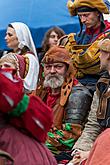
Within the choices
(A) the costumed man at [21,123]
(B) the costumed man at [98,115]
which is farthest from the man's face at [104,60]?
(A) the costumed man at [21,123]

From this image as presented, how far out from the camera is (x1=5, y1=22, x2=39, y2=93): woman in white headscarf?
5.66 meters

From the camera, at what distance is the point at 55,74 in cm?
495

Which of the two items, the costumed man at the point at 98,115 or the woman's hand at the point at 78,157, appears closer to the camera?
the woman's hand at the point at 78,157

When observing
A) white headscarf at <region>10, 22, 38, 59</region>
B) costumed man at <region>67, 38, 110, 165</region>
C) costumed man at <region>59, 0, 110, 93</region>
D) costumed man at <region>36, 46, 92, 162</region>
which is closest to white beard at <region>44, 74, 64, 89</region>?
costumed man at <region>36, 46, 92, 162</region>

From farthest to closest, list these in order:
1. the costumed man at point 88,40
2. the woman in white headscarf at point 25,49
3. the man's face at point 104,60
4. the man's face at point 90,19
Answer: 1. the woman in white headscarf at point 25,49
2. the man's face at point 90,19
3. the costumed man at point 88,40
4. the man's face at point 104,60

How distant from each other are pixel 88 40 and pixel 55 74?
0.58 m

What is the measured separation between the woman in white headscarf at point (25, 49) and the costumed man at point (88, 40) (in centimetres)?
41

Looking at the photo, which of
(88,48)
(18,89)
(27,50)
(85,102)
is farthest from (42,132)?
(27,50)

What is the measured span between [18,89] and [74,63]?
114 inches

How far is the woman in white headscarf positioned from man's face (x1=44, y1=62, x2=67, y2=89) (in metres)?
0.58

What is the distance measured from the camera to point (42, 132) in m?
2.40

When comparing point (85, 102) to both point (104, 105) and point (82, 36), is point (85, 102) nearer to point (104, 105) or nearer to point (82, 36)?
point (104, 105)

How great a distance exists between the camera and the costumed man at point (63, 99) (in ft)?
15.0

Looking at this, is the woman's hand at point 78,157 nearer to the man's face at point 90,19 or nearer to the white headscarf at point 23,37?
the man's face at point 90,19
